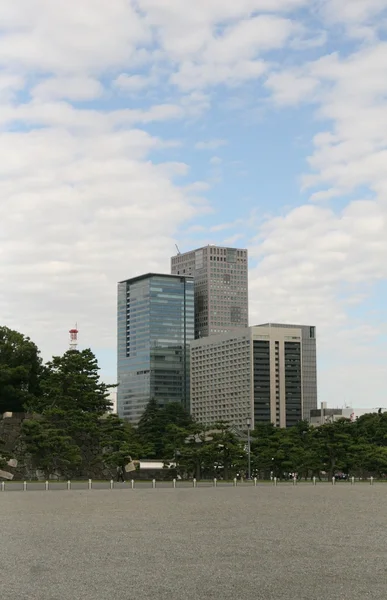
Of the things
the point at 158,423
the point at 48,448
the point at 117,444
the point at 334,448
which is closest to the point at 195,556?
the point at 48,448

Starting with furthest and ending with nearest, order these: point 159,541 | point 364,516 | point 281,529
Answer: point 364,516
point 281,529
point 159,541

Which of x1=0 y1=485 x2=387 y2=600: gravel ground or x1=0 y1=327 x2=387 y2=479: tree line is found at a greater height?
x1=0 y1=327 x2=387 y2=479: tree line

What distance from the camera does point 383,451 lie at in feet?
250

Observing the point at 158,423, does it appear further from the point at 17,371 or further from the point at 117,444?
the point at 117,444

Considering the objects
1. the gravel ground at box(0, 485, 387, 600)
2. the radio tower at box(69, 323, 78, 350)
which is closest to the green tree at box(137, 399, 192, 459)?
the radio tower at box(69, 323, 78, 350)

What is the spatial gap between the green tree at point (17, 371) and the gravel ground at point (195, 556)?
5167cm

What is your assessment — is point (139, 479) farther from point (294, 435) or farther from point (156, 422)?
point (156, 422)

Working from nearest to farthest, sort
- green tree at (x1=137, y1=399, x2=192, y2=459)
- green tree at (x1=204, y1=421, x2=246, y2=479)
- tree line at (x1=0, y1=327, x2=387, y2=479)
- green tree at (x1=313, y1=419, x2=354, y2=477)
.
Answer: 1. tree line at (x1=0, y1=327, x2=387, y2=479)
2. green tree at (x1=204, y1=421, x2=246, y2=479)
3. green tree at (x1=313, y1=419, x2=354, y2=477)
4. green tree at (x1=137, y1=399, x2=192, y2=459)

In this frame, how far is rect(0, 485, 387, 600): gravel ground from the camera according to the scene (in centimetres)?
1169

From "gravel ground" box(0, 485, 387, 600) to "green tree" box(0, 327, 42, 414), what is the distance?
51.7 m

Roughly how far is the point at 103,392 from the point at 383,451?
1003 inches

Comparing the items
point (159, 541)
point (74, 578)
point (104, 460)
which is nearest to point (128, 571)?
point (74, 578)

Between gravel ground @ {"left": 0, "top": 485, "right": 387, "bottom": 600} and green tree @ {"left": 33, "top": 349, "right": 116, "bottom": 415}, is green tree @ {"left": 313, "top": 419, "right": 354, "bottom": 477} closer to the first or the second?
green tree @ {"left": 33, "top": 349, "right": 116, "bottom": 415}

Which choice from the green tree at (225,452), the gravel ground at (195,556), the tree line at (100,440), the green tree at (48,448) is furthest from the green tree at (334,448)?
the gravel ground at (195,556)
